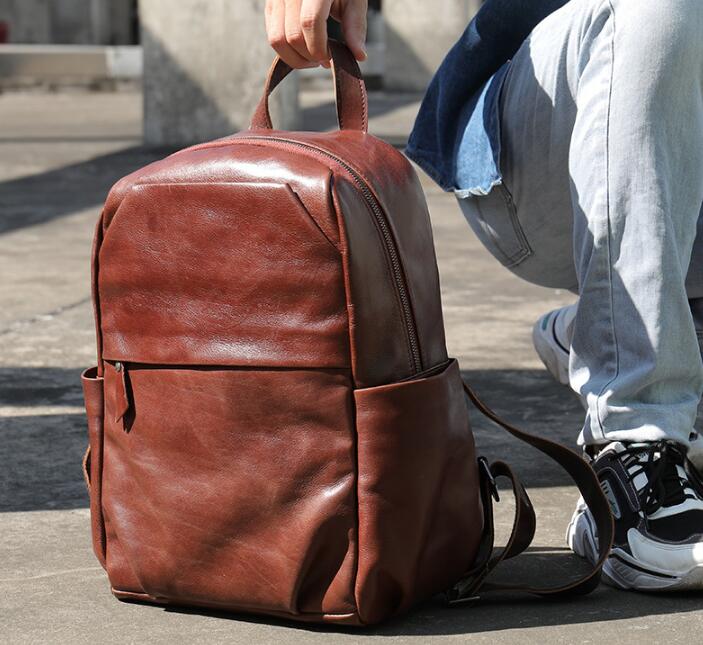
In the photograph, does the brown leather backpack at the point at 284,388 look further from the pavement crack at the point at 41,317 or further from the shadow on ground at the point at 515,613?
the pavement crack at the point at 41,317

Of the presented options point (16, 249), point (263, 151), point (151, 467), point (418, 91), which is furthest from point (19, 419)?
point (418, 91)

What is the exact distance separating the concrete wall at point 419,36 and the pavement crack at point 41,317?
1015 cm

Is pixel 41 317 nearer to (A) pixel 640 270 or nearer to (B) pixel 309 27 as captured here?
(B) pixel 309 27

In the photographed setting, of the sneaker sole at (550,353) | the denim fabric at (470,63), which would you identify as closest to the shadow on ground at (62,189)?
the sneaker sole at (550,353)

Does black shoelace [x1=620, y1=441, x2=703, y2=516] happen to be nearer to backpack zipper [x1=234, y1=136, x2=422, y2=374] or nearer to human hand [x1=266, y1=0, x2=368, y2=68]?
backpack zipper [x1=234, y1=136, x2=422, y2=374]

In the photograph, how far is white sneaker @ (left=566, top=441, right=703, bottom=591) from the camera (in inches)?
63.4

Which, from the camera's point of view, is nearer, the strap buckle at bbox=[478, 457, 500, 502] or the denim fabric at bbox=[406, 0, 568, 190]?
the strap buckle at bbox=[478, 457, 500, 502]

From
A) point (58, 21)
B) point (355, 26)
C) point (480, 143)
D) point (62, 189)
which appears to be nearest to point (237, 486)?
point (355, 26)

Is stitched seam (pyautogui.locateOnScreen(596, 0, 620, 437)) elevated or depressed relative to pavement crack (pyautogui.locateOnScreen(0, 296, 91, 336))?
elevated

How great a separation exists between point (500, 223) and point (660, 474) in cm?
60

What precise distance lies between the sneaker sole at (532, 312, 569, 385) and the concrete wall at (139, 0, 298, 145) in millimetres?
4823

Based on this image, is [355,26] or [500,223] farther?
[500,223]

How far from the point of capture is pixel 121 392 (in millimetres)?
1560

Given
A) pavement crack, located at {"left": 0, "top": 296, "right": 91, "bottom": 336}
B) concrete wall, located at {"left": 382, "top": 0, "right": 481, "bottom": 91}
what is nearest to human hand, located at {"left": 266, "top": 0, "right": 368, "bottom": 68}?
pavement crack, located at {"left": 0, "top": 296, "right": 91, "bottom": 336}
